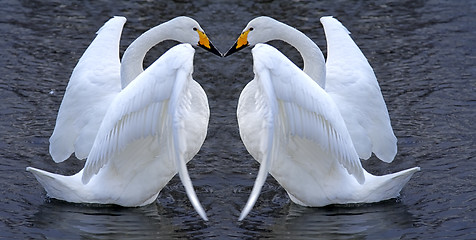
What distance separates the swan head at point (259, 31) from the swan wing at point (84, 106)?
129 cm

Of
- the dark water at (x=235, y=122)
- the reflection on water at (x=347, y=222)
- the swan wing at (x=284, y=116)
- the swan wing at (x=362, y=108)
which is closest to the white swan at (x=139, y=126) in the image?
the dark water at (x=235, y=122)

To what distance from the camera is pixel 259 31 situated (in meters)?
9.81

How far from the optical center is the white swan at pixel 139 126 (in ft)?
26.2

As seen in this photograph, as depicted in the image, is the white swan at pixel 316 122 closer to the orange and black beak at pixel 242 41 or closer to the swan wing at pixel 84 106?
the orange and black beak at pixel 242 41

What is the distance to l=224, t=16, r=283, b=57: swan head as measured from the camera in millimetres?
9766

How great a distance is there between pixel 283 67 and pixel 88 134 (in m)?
2.43

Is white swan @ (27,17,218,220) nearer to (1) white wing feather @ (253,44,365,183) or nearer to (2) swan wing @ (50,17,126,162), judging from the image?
(2) swan wing @ (50,17,126,162)

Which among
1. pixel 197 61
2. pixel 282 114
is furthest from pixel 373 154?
pixel 197 61

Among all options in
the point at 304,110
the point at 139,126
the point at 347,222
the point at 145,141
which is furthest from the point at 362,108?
the point at 139,126

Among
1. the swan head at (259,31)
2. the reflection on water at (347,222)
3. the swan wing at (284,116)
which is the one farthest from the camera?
the swan head at (259,31)

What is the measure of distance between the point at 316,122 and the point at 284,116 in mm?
284

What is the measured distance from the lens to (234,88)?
12.3 metres

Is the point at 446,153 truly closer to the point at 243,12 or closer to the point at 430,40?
the point at 430,40

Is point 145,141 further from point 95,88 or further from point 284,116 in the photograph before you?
point 284,116
